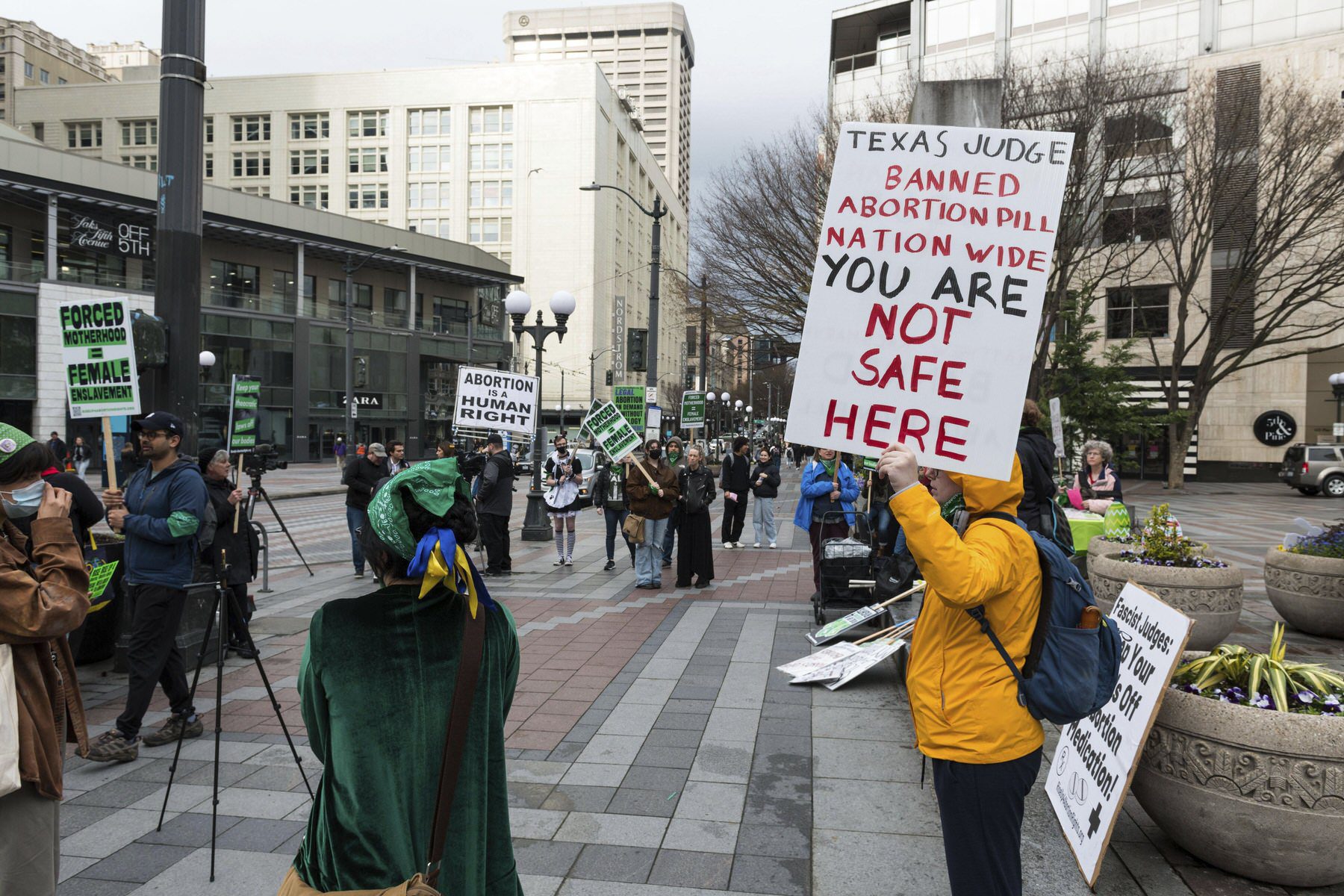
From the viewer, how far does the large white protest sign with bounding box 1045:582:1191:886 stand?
11.3ft

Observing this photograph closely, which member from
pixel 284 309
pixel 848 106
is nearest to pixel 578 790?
pixel 848 106

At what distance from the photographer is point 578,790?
4727 mm

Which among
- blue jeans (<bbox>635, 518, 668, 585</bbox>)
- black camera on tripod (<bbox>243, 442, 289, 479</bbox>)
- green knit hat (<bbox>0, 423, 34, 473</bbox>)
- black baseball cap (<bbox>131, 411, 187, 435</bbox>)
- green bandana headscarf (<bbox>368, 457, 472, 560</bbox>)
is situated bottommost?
blue jeans (<bbox>635, 518, 668, 585</bbox>)

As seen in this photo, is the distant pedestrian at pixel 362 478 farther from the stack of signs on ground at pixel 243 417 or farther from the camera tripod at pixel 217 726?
the camera tripod at pixel 217 726

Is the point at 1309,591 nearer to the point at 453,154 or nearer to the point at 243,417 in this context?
the point at 243,417

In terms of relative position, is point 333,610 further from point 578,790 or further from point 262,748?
point 262,748

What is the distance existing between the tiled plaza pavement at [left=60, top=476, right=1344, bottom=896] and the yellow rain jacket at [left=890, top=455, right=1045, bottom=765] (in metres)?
1.31

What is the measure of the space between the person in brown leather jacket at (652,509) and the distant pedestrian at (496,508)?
1.83m

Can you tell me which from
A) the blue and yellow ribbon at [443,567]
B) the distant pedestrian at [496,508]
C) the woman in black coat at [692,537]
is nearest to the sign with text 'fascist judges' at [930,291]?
the blue and yellow ribbon at [443,567]

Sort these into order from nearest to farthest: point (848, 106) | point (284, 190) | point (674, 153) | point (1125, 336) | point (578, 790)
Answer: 1. point (578, 790)
2. point (848, 106)
3. point (1125, 336)
4. point (284, 190)
5. point (674, 153)

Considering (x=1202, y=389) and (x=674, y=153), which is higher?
(x=674, y=153)

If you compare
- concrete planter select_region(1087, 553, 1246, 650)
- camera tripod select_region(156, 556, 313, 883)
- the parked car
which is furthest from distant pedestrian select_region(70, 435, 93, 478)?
the parked car

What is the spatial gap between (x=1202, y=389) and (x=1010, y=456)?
3435 centimetres

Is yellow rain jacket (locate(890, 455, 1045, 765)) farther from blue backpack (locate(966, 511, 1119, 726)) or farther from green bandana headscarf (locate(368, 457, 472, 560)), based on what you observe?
green bandana headscarf (locate(368, 457, 472, 560))
